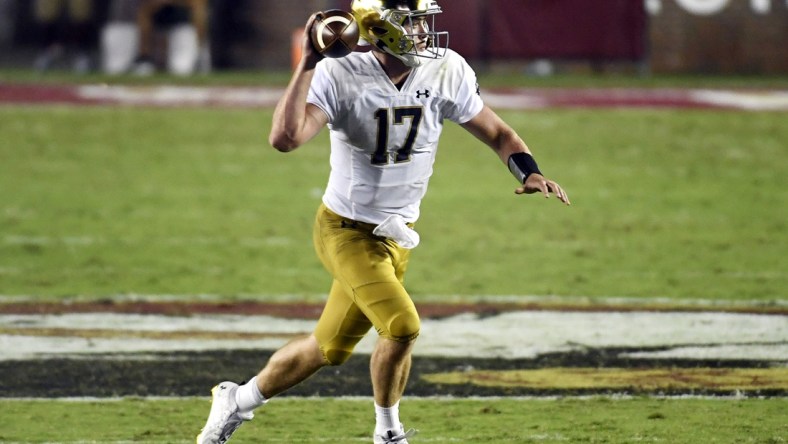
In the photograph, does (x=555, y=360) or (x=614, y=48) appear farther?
(x=614, y=48)

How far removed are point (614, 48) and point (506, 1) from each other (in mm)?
1507

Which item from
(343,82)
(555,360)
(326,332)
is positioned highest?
(343,82)

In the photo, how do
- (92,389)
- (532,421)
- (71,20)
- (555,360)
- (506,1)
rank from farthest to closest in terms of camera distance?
(71,20) < (506,1) < (555,360) < (92,389) < (532,421)

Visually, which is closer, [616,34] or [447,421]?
[447,421]

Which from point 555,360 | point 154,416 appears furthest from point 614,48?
point 154,416

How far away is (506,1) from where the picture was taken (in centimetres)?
1816

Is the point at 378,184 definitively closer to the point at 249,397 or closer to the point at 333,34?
the point at 333,34

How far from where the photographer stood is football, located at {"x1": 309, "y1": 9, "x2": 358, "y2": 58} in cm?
442

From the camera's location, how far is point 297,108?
450 cm

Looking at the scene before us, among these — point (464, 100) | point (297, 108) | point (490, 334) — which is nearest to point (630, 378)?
point (490, 334)

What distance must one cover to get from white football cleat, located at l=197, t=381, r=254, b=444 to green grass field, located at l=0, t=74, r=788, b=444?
30cm

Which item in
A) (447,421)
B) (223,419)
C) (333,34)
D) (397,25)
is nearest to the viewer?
(333,34)

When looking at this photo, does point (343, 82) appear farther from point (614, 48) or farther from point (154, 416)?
point (614, 48)

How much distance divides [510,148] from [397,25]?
65 cm
